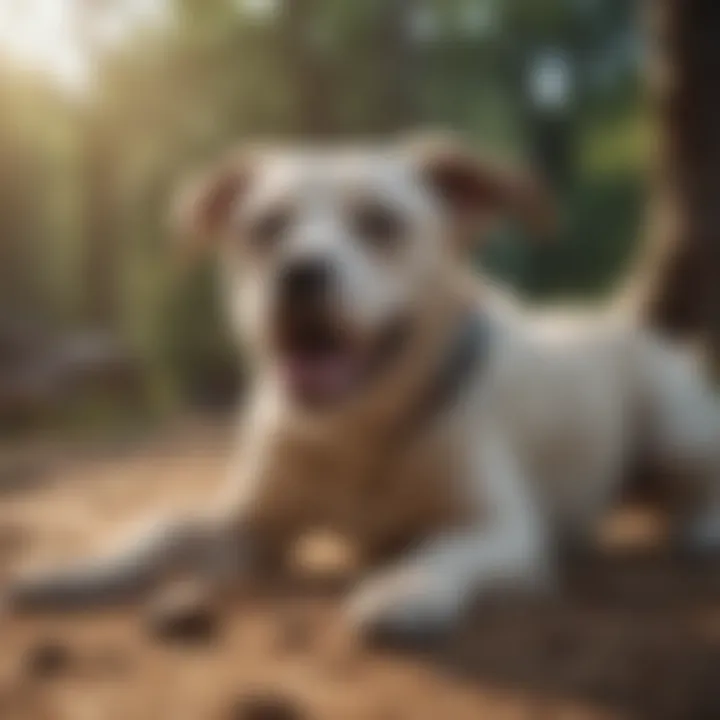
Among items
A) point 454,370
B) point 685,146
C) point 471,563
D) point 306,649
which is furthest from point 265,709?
point 685,146

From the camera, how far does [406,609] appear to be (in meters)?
0.63

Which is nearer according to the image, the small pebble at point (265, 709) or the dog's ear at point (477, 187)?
the small pebble at point (265, 709)

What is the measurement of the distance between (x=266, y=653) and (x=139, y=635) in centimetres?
7

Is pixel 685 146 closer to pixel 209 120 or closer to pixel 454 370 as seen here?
pixel 454 370

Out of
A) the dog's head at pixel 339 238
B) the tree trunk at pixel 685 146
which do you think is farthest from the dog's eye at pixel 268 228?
the tree trunk at pixel 685 146

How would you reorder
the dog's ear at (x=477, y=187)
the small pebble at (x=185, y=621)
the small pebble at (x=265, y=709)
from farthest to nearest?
the dog's ear at (x=477, y=187) < the small pebble at (x=185, y=621) < the small pebble at (x=265, y=709)

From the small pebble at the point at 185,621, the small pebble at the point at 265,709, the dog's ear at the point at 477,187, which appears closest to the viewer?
the small pebble at the point at 265,709

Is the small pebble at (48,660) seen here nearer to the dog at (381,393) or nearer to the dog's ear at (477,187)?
the dog at (381,393)

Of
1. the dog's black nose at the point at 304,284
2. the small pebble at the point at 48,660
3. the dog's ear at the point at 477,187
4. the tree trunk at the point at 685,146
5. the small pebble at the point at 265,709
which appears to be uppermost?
the tree trunk at the point at 685,146

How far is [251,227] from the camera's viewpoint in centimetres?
75

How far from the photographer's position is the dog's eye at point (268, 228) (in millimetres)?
738

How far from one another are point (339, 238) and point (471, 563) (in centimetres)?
20

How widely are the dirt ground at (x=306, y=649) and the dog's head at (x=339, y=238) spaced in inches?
3.6

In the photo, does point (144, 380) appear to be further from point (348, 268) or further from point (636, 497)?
point (636, 497)
